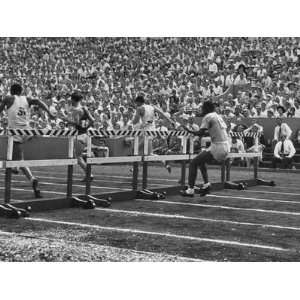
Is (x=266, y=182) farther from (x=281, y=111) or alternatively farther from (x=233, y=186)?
(x=281, y=111)

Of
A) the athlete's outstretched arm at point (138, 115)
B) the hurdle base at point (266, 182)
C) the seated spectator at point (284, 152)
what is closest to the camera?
the athlete's outstretched arm at point (138, 115)

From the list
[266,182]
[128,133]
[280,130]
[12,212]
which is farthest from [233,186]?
[280,130]

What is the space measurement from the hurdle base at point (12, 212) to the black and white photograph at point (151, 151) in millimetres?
16

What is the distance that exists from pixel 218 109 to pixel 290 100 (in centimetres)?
256

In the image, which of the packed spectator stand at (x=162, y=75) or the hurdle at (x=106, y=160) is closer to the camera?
the hurdle at (x=106, y=160)

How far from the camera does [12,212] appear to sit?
348 inches

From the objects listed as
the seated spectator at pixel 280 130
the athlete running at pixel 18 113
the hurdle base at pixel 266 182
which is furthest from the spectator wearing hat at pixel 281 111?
the athlete running at pixel 18 113

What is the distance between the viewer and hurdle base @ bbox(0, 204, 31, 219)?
8820 millimetres

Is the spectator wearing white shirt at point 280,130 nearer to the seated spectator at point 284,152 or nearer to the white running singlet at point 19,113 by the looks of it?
the seated spectator at point 284,152

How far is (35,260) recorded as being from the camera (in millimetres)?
6098

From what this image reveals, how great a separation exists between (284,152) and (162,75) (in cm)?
837

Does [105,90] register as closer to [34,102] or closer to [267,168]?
[267,168]

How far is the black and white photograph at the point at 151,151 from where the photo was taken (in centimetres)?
732

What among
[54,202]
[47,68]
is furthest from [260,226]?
[47,68]
